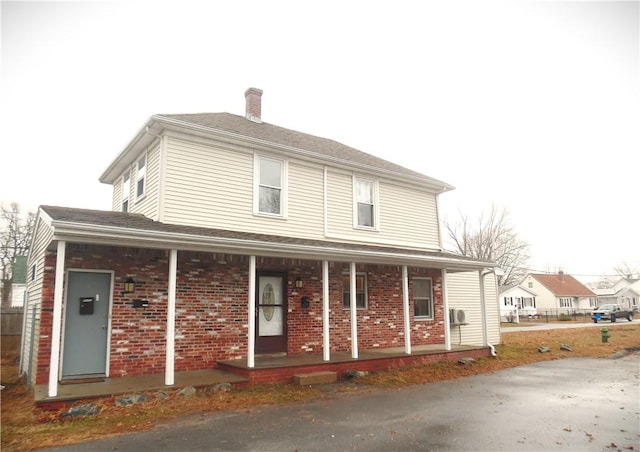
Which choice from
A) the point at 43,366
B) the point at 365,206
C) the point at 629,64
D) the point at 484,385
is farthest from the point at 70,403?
the point at 629,64

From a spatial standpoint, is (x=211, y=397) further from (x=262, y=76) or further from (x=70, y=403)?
(x=262, y=76)

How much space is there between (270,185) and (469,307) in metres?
9.13

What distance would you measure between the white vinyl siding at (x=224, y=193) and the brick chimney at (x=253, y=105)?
3134 mm

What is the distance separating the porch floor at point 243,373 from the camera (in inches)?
275

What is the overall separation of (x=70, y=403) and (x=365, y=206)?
929 centimetres

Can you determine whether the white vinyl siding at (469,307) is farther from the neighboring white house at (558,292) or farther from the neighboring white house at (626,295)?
the neighboring white house at (626,295)

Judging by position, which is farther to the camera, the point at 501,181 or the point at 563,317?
the point at 501,181

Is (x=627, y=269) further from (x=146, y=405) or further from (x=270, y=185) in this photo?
(x=146, y=405)

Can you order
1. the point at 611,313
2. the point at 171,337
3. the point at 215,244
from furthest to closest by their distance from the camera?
the point at 611,313
the point at 215,244
the point at 171,337

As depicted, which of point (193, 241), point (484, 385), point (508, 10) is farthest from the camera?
point (508, 10)

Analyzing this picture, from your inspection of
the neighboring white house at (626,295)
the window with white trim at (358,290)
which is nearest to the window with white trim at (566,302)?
the neighboring white house at (626,295)

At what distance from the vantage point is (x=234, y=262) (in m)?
10.3

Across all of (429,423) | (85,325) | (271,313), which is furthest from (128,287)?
(429,423)

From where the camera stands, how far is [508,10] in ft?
54.2
